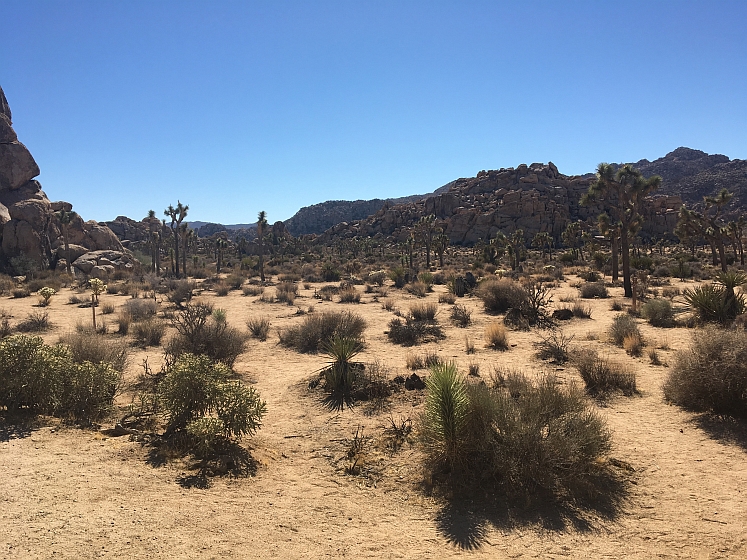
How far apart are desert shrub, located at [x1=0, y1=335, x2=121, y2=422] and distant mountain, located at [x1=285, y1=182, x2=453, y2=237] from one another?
14882 centimetres

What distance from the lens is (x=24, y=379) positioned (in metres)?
7.20

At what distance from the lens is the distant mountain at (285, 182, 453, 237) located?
523 feet

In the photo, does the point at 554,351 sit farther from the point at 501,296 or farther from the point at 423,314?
the point at 501,296

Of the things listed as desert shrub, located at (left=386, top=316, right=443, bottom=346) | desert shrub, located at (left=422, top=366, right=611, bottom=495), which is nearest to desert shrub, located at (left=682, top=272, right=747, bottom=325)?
desert shrub, located at (left=386, top=316, right=443, bottom=346)

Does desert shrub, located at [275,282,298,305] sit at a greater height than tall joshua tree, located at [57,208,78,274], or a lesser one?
lesser

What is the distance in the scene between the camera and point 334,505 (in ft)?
17.9

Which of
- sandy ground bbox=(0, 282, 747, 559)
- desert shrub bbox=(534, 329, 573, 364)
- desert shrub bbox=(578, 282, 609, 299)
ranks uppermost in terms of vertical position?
desert shrub bbox=(578, 282, 609, 299)

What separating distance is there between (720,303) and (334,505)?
44.7ft

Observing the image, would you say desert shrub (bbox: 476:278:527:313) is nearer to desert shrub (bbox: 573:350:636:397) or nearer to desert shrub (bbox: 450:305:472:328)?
desert shrub (bbox: 450:305:472:328)

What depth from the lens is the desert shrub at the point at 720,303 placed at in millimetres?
13445

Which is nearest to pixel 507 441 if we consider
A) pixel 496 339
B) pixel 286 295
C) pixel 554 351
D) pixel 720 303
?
pixel 554 351

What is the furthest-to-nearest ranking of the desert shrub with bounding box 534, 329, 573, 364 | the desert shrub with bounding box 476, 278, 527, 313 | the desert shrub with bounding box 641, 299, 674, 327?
the desert shrub with bounding box 476, 278, 527, 313 < the desert shrub with bounding box 641, 299, 674, 327 < the desert shrub with bounding box 534, 329, 573, 364

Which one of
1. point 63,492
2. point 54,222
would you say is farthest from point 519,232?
point 54,222

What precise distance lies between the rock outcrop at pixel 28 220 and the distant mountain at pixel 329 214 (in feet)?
343
